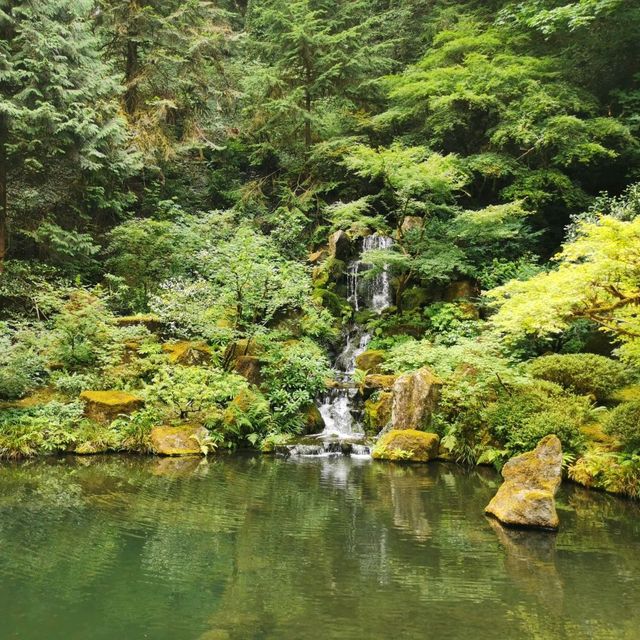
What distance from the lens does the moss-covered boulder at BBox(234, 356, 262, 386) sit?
14.4m

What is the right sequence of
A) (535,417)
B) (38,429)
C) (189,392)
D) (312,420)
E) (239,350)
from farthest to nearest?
1. (239,350)
2. (312,420)
3. (189,392)
4. (38,429)
5. (535,417)

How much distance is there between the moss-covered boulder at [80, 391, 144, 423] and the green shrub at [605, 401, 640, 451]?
10.1 m

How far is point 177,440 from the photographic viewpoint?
1178 cm

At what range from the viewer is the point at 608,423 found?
378 inches

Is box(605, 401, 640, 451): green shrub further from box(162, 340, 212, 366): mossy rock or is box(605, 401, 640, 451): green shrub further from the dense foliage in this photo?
box(162, 340, 212, 366): mossy rock

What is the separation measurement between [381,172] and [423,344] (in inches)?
234

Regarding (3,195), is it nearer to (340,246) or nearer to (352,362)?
(340,246)

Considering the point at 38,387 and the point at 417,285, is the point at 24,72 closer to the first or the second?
the point at 38,387

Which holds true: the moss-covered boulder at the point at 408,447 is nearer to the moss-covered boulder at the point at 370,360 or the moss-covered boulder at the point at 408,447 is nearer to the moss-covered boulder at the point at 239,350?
the moss-covered boulder at the point at 370,360

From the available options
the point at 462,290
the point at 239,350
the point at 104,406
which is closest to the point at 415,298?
the point at 462,290

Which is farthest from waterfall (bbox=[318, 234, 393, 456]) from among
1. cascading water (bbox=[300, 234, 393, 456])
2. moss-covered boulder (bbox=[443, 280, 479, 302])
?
moss-covered boulder (bbox=[443, 280, 479, 302])

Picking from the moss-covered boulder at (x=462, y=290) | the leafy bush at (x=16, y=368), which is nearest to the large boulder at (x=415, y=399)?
the moss-covered boulder at (x=462, y=290)

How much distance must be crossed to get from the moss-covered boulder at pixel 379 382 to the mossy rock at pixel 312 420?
153cm

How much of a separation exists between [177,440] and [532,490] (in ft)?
25.0
